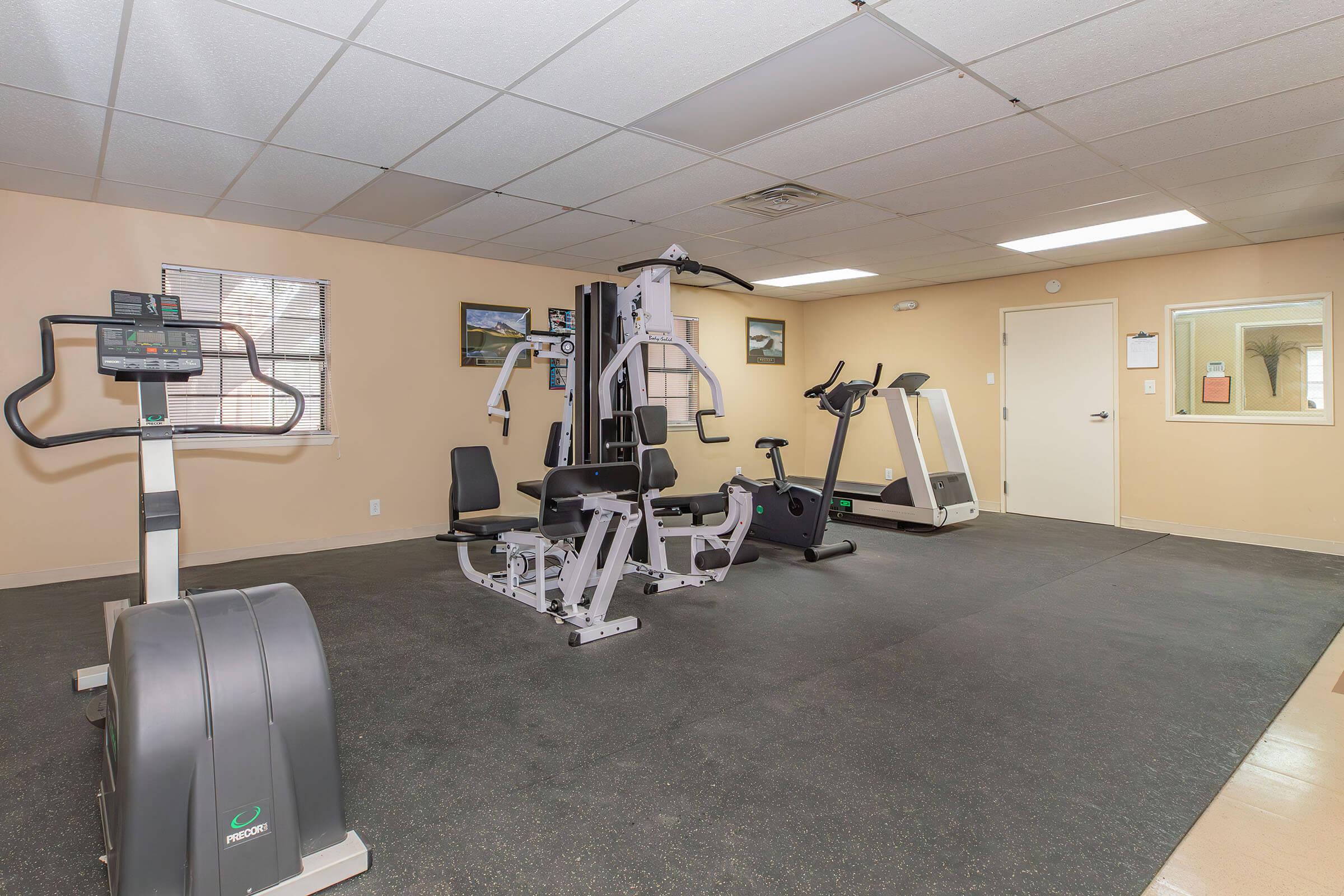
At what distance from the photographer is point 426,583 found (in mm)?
4320

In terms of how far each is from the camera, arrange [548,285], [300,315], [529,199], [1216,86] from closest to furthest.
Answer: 1. [1216,86]
2. [529,199]
3. [300,315]
4. [548,285]

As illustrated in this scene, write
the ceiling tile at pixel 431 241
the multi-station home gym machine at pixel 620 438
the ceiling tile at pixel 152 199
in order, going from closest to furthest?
the multi-station home gym machine at pixel 620 438, the ceiling tile at pixel 152 199, the ceiling tile at pixel 431 241

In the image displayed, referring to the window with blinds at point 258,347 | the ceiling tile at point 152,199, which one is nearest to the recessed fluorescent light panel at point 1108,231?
the window with blinds at point 258,347

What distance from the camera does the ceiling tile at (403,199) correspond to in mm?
3869

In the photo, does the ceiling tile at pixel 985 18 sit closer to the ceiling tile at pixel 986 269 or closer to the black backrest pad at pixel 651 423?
the black backrest pad at pixel 651 423

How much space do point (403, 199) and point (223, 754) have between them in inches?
139

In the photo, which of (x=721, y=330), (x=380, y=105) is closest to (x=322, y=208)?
(x=380, y=105)

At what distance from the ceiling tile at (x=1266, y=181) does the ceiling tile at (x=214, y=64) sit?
14.9 feet

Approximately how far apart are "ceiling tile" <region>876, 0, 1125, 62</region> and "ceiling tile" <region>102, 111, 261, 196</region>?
9.80 ft

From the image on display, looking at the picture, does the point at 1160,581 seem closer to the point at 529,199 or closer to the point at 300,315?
the point at 529,199

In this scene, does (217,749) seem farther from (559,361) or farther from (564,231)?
(559,361)

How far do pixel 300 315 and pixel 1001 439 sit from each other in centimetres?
648

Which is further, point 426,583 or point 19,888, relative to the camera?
point 426,583

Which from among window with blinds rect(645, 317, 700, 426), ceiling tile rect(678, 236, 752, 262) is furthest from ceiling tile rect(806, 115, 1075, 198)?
window with blinds rect(645, 317, 700, 426)
